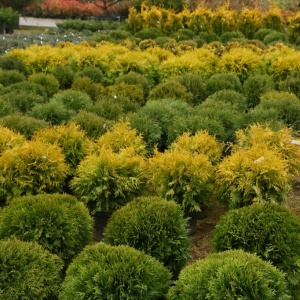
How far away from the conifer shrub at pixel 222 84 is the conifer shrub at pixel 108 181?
13.5ft

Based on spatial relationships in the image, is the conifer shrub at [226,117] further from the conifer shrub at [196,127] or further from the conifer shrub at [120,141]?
the conifer shrub at [120,141]

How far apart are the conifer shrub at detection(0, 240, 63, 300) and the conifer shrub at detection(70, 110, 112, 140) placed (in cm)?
268

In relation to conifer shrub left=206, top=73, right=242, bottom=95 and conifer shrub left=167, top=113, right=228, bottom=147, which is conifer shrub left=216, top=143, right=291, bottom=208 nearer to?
conifer shrub left=167, top=113, right=228, bottom=147

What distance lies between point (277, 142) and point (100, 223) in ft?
6.75

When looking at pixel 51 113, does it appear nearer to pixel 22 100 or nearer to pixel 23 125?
pixel 22 100

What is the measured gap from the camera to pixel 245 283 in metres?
3.54

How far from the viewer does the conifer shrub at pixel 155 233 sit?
171 inches

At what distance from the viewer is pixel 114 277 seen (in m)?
3.68

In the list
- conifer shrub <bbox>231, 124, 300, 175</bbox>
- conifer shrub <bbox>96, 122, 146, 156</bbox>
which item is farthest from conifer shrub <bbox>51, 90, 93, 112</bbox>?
conifer shrub <bbox>231, 124, 300, 175</bbox>

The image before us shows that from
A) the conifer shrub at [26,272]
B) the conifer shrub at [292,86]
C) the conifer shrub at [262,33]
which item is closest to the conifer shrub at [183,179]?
the conifer shrub at [26,272]

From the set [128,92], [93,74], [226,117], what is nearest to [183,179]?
[226,117]

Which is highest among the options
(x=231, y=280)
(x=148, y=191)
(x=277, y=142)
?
(x=277, y=142)

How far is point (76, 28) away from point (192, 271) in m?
18.7

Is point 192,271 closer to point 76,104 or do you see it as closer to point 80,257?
point 80,257
